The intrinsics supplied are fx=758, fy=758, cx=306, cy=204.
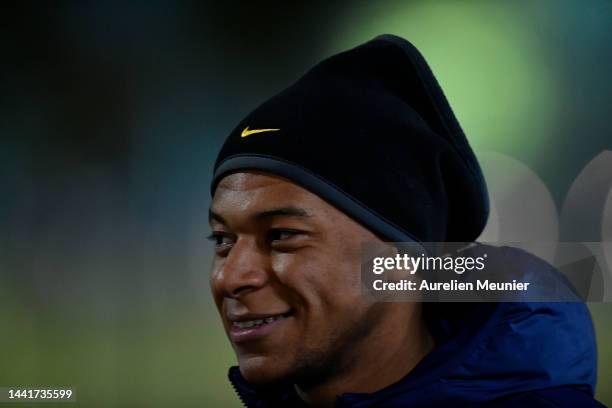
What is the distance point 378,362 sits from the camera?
37.2 inches

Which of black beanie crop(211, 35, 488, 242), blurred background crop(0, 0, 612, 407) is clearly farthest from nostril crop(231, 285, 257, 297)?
blurred background crop(0, 0, 612, 407)

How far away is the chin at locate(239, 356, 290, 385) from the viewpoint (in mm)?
893

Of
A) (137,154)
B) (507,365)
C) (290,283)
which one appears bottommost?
(507,365)

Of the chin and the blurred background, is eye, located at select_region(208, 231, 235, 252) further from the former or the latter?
the blurred background

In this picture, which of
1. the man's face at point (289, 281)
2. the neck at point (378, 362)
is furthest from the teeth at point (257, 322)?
the neck at point (378, 362)

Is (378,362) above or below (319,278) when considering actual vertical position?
below

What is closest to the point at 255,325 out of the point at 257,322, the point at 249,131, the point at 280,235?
the point at 257,322

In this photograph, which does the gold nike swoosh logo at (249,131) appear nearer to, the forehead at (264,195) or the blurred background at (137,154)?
the forehead at (264,195)

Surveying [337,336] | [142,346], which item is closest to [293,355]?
[337,336]

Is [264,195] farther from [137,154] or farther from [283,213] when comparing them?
[137,154]

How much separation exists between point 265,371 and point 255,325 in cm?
6

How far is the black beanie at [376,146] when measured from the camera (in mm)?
897

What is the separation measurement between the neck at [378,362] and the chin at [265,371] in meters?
0.07

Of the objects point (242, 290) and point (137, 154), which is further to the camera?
point (137, 154)
